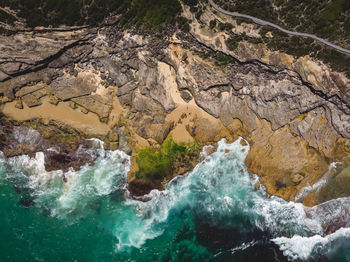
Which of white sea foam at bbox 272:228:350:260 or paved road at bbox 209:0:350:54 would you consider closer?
paved road at bbox 209:0:350:54

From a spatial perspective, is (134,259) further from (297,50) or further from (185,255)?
(297,50)

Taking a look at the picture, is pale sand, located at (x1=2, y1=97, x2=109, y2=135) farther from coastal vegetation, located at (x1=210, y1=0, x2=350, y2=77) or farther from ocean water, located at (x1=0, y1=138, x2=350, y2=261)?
coastal vegetation, located at (x1=210, y1=0, x2=350, y2=77)

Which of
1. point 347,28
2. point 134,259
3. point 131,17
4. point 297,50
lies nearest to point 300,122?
point 297,50

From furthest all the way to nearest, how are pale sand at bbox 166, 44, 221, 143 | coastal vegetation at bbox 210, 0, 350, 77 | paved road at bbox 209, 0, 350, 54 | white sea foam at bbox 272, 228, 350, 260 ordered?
white sea foam at bbox 272, 228, 350, 260 < pale sand at bbox 166, 44, 221, 143 < paved road at bbox 209, 0, 350, 54 < coastal vegetation at bbox 210, 0, 350, 77

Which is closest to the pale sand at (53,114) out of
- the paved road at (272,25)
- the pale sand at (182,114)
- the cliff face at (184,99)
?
the cliff face at (184,99)

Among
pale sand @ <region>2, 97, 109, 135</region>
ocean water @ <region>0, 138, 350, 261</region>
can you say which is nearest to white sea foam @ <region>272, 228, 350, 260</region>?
ocean water @ <region>0, 138, 350, 261</region>

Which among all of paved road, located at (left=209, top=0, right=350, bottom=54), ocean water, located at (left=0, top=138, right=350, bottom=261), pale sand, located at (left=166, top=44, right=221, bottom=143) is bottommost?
ocean water, located at (left=0, top=138, right=350, bottom=261)

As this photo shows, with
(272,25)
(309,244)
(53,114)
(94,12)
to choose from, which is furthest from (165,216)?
(272,25)
